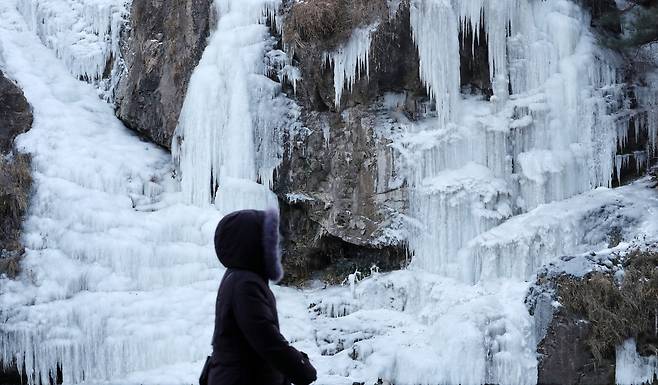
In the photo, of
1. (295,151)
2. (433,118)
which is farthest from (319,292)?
(433,118)

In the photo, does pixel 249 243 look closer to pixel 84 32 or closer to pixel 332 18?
pixel 332 18

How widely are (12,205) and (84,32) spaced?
5.02 m

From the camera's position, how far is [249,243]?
10.8ft

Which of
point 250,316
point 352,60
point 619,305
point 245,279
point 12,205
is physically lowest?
point 619,305

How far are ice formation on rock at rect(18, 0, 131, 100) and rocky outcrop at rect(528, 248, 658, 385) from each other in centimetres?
918

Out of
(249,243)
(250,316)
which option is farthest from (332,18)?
(250,316)

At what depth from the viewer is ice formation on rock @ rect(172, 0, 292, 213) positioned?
36.0 feet

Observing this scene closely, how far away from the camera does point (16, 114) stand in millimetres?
A: 11828

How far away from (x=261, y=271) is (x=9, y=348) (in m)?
6.80

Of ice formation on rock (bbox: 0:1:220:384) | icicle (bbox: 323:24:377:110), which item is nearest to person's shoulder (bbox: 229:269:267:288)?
ice formation on rock (bbox: 0:1:220:384)

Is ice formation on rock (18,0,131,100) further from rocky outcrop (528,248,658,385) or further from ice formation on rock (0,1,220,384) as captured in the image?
rocky outcrop (528,248,658,385)

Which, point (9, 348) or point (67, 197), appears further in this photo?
point (67, 197)

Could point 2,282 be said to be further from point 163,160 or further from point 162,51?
point 162,51

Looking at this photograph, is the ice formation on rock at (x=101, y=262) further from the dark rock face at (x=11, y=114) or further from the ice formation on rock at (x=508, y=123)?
the ice formation on rock at (x=508, y=123)
